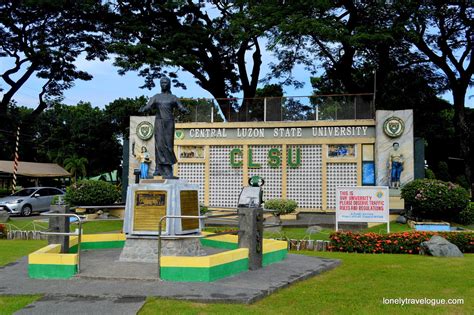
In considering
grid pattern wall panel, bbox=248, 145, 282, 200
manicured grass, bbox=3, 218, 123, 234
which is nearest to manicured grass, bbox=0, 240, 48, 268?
manicured grass, bbox=3, 218, 123, 234

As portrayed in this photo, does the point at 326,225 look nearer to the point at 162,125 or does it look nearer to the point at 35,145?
the point at 162,125

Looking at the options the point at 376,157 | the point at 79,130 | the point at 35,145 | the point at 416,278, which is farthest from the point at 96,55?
the point at 416,278

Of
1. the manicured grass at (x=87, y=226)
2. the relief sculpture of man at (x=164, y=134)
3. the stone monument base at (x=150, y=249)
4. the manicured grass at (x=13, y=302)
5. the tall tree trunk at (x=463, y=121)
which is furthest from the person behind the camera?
the tall tree trunk at (x=463, y=121)

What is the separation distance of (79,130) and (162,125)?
37628mm

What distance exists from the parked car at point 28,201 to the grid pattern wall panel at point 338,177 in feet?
47.3

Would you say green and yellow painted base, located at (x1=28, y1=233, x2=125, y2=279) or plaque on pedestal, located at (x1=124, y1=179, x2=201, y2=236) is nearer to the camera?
green and yellow painted base, located at (x1=28, y1=233, x2=125, y2=279)

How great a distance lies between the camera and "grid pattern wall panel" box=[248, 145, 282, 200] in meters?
23.7

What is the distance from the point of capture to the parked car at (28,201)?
23938mm

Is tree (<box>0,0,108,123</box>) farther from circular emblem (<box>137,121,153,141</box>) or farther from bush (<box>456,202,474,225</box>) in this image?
bush (<box>456,202,474,225</box>)

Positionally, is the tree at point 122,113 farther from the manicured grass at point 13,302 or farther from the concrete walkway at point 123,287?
the manicured grass at point 13,302

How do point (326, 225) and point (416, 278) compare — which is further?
point (326, 225)

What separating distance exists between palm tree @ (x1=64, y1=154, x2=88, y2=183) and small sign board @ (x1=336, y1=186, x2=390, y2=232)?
32.4 m

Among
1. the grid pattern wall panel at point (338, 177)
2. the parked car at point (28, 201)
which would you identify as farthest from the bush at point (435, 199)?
the parked car at point (28, 201)

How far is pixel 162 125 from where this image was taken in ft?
34.9
